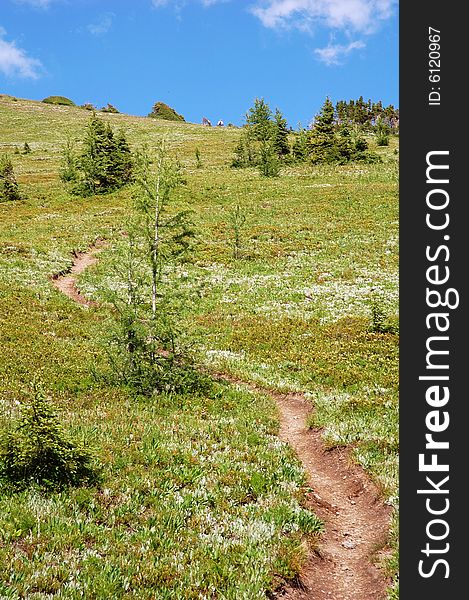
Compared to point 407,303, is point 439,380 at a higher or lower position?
lower

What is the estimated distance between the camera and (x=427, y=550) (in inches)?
208

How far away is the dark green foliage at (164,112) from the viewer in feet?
562

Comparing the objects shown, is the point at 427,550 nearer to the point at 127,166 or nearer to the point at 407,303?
the point at 407,303

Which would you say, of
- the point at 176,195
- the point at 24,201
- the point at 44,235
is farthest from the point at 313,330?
the point at 24,201

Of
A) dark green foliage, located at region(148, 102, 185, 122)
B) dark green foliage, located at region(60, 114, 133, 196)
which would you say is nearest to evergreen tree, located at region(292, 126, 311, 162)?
dark green foliage, located at region(60, 114, 133, 196)

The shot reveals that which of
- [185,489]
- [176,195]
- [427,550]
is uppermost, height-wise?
[176,195]

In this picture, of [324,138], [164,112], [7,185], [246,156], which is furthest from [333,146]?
[164,112]

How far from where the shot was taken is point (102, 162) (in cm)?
6394

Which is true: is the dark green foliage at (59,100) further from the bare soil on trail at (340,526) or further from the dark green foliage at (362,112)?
the bare soil on trail at (340,526)

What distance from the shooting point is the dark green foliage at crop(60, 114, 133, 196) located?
6281 cm

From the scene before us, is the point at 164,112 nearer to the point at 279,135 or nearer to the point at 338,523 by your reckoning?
A: the point at 279,135

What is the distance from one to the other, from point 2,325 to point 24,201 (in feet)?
152

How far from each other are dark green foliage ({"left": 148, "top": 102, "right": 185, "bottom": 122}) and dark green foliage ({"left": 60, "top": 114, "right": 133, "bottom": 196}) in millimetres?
112805

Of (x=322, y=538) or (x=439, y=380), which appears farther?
(x=322, y=538)
